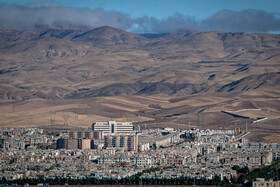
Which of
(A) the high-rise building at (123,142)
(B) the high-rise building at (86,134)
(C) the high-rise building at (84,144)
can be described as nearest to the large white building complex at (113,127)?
(B) the high-rise building at (86,134)

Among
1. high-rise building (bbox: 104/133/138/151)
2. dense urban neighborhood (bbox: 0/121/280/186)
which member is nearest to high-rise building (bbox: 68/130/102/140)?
dense urban neighborhood (bbox: 0/121/280/186)

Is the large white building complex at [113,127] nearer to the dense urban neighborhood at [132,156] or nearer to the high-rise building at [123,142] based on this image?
the dense urban neighborhood at [132,156]

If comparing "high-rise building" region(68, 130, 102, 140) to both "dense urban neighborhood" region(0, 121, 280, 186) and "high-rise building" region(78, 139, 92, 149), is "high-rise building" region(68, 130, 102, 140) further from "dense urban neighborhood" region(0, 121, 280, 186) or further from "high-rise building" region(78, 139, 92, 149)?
"high-rise building" region(78, 139, 92, 149)

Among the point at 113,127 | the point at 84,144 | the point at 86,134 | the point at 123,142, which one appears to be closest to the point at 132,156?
the point at 123,142

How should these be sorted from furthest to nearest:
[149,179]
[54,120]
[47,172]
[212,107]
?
1. [212,107]
2. [54,120]
3. [47,172]
4. [149,179]

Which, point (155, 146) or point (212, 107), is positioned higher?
point (212, 107)

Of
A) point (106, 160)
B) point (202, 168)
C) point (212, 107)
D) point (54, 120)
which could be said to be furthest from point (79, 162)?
point (212, 107)

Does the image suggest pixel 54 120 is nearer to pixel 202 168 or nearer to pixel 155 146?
pixel 155 146

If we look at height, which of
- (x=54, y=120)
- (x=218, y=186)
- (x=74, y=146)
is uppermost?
(x=54, y=120)
